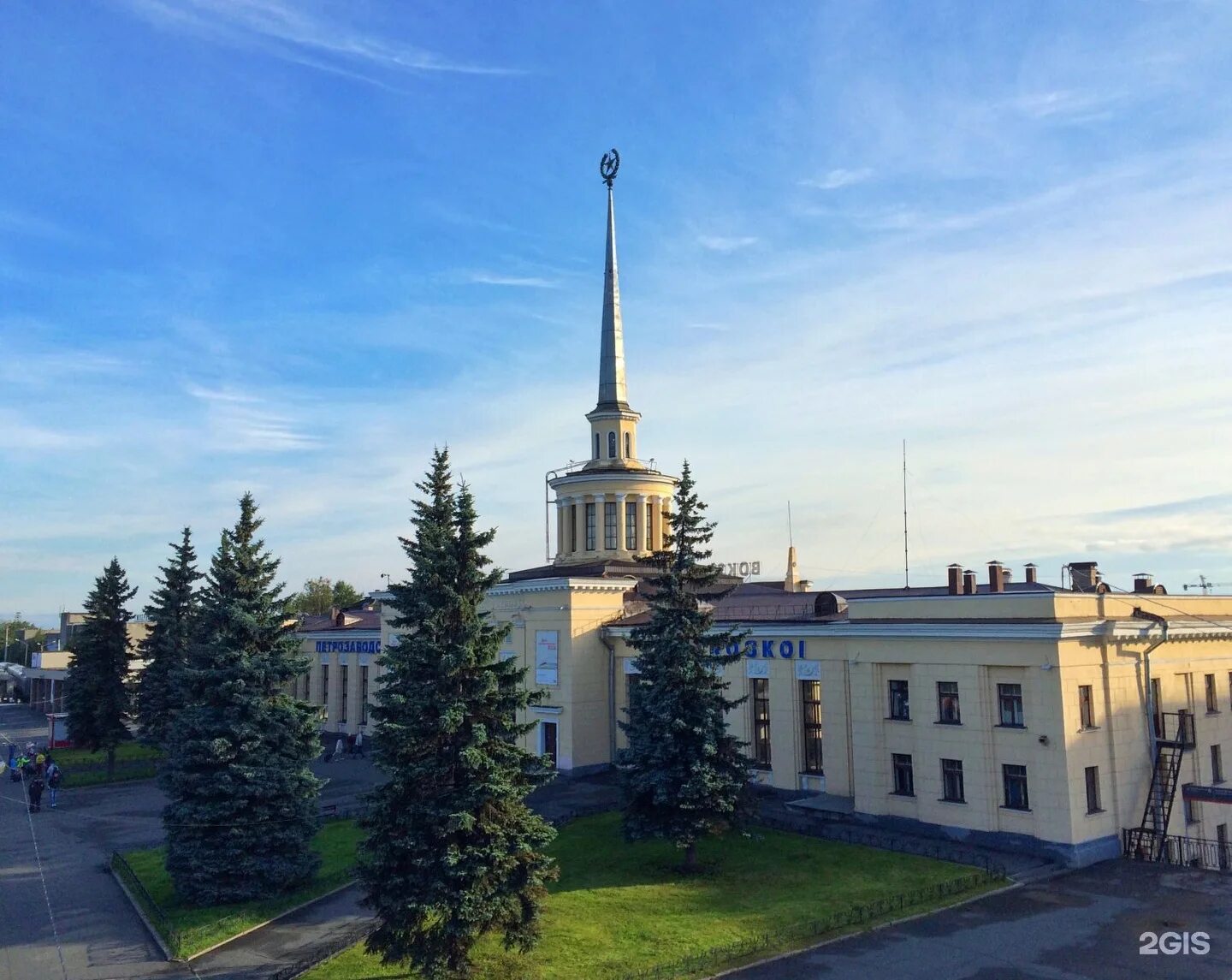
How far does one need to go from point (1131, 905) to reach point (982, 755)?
5.59m

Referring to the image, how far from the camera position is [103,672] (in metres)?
46.2

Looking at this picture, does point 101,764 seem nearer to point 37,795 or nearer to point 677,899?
point 37,795

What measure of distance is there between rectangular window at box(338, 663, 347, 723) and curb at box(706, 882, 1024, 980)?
41508 millimetres

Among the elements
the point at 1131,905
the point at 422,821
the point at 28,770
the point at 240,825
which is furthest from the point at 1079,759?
the point at 28,770

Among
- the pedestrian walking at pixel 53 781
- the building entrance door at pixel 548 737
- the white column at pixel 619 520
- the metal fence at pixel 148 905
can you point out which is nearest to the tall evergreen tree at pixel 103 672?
the pedestrian walking at pixel 53 781

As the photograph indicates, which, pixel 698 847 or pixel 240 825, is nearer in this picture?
pixel 240 825

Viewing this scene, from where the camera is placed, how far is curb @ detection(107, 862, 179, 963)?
21109 mm

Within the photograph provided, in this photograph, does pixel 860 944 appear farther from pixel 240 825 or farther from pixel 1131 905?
pixel 240 825

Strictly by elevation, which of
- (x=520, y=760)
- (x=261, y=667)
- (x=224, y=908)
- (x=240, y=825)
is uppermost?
(x=261, y=667)

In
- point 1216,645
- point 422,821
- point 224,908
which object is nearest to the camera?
point 422,821

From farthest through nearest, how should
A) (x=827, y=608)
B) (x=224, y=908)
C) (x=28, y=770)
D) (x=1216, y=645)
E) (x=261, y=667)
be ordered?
1. (x=28, y=770)
2. (x=827, y=608)
3. (x=1216, y=645)
4. (x=261, y=667)
5. (x=224, y=908)

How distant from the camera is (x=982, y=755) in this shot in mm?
26109

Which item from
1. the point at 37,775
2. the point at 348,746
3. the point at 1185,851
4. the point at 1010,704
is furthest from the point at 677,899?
the point at 348,746

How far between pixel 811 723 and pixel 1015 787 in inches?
305
